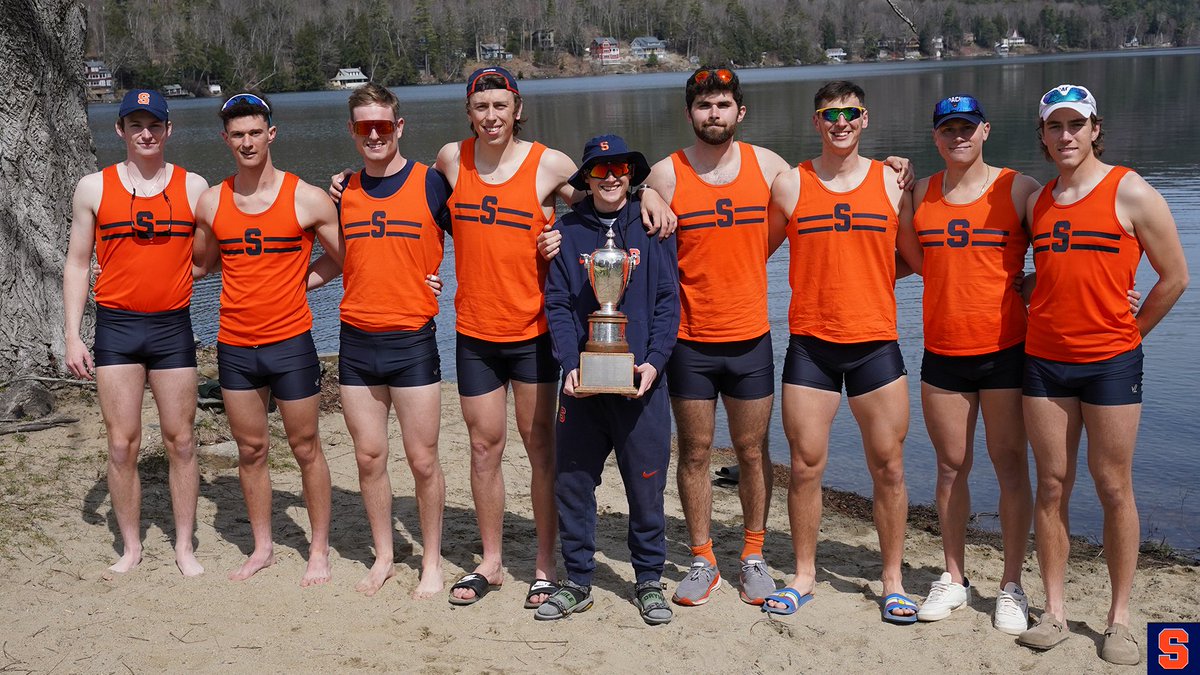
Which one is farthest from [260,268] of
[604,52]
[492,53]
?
[604,52]

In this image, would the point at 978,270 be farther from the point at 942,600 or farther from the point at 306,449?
the point at 306,449

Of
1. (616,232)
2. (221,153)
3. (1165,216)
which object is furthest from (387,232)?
(221,153)

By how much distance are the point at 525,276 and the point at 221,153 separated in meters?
36.0

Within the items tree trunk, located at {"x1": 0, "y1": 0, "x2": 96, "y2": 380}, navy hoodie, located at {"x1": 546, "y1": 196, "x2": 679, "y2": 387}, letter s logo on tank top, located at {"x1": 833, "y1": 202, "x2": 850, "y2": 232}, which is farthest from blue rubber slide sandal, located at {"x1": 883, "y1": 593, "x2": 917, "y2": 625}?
tree trunk, located at {"x1": 0, "y1": 0, "x2": 96, "y2": 380}

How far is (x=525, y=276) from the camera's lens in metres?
5.37

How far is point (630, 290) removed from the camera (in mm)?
5227

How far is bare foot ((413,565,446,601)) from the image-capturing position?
5.73 m

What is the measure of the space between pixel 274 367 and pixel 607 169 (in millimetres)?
1936

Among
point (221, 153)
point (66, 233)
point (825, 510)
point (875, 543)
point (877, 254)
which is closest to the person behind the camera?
point (877, 254)

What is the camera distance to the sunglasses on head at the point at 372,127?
5.43 metres

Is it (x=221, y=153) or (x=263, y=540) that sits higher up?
(x=221, y=153)

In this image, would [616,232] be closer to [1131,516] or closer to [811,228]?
[811,228]

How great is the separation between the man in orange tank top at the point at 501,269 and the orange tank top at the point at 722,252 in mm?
210

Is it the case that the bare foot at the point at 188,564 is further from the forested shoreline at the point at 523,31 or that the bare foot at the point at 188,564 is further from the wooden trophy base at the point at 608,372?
the forested shoreline at the point at 523,31
